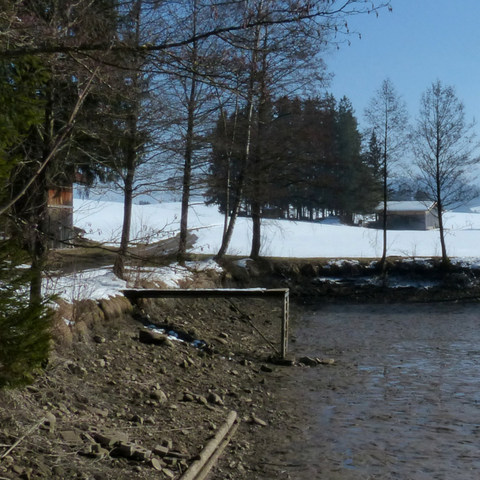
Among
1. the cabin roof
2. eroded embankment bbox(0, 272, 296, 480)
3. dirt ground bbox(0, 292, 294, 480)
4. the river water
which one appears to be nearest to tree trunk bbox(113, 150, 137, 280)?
eroded embankment bbox(0, 272, 296, 480)

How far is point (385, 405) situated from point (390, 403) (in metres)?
0.16

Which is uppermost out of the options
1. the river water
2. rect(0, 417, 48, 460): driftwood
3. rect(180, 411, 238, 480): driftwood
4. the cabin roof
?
the cabin roof

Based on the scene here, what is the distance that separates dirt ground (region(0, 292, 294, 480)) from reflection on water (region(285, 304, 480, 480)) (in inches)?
31.1

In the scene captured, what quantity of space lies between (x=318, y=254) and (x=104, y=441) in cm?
2841

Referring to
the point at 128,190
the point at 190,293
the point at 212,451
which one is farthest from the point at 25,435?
the point at 128,190

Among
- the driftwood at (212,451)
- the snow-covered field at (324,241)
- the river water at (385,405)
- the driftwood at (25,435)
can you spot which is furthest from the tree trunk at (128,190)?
the snow-covered field at (324,241)

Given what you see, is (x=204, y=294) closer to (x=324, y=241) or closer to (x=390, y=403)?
(x=390, y=403)

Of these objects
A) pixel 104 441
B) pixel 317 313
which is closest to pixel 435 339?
pixel 317 313

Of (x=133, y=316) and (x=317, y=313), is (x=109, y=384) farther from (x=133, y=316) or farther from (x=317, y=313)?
(x=317, y=313)

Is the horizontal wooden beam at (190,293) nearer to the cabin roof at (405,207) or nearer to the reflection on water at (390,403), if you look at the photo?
the reflection on water at (390,403)

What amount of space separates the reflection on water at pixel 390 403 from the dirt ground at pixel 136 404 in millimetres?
789

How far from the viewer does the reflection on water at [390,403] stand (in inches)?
332

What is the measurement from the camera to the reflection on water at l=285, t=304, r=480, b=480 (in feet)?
27.6

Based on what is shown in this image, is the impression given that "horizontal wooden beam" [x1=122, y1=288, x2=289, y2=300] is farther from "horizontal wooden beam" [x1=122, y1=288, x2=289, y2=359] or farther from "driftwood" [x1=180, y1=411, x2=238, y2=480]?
"driftwood" [x1=180, y1=411, x2=238, y2=480]
